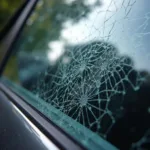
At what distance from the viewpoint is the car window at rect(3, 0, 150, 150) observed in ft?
2.84

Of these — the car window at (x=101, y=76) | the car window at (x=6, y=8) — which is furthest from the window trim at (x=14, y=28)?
the car window at (x=6, y=8)

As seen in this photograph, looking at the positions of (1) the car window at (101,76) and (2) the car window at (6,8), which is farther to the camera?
(2) the car window at (6,8)

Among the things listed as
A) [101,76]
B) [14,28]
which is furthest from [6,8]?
[101,76]

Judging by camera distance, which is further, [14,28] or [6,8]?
[6,8]

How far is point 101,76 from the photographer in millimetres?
1067

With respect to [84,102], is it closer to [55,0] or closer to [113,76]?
[113,76]

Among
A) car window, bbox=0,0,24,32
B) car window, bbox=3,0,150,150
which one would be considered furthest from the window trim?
car window, bbox=0,0,24,32

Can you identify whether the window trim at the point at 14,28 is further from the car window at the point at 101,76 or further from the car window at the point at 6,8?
the car window at the point at 6,8

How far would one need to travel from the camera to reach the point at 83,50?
1278 millimetres

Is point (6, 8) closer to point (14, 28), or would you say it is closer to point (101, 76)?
point (14, 28)

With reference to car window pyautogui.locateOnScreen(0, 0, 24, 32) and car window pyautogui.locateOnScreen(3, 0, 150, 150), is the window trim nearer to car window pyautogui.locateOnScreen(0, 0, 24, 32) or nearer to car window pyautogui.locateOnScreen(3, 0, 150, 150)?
car window pyautogui.locateOnScreen(3, 0, 150, 150)

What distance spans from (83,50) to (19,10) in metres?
1.24

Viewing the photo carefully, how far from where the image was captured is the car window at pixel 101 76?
86cm

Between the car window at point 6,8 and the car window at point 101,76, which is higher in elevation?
the car window at point 6,8
